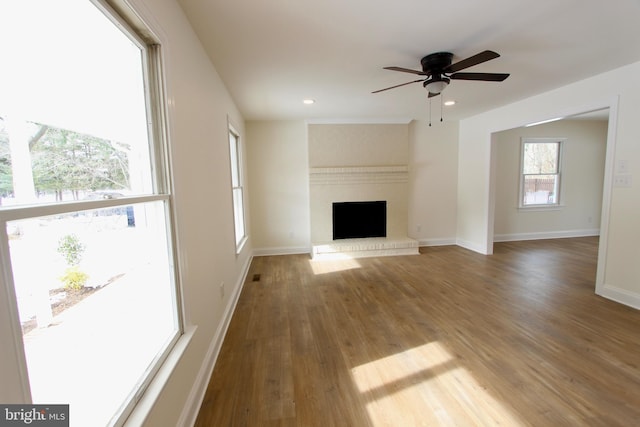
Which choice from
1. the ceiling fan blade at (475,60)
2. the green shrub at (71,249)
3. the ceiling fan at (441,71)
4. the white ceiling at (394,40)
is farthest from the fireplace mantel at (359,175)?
the green shrub at (71,249)

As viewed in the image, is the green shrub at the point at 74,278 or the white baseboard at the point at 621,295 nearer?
the green shrub at the point at 74,278

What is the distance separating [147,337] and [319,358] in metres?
1.24

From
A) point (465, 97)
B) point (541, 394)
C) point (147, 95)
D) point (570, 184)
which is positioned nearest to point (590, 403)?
point (541, 394)

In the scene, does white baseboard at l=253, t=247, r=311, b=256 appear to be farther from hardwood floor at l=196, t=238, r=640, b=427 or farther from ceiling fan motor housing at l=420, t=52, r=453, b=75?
ceiling fan motor housing at l=420, t=52, r=453, b=75

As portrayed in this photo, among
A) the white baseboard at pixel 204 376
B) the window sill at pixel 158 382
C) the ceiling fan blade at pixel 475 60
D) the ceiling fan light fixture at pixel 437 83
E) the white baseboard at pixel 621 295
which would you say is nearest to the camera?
the window sill at pixel 158 382

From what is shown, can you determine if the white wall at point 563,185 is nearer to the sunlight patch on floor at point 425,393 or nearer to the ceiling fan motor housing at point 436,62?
the ceiling fan motor housing at point 436,62

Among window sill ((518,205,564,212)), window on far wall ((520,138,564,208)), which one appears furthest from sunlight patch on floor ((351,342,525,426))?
window on far wall ((520,138,564,208))

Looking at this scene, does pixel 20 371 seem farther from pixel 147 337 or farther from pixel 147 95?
pixel 147 95

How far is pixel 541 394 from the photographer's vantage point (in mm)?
1645

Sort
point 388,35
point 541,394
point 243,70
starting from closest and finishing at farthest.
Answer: point 541,394
point 388,35
point 243,70

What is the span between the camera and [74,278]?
2.66ft

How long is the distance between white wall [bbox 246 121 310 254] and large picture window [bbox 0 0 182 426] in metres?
3.58

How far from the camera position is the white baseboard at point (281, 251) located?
16.5 ft

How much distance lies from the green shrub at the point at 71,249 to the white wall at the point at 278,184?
4.14 meters
